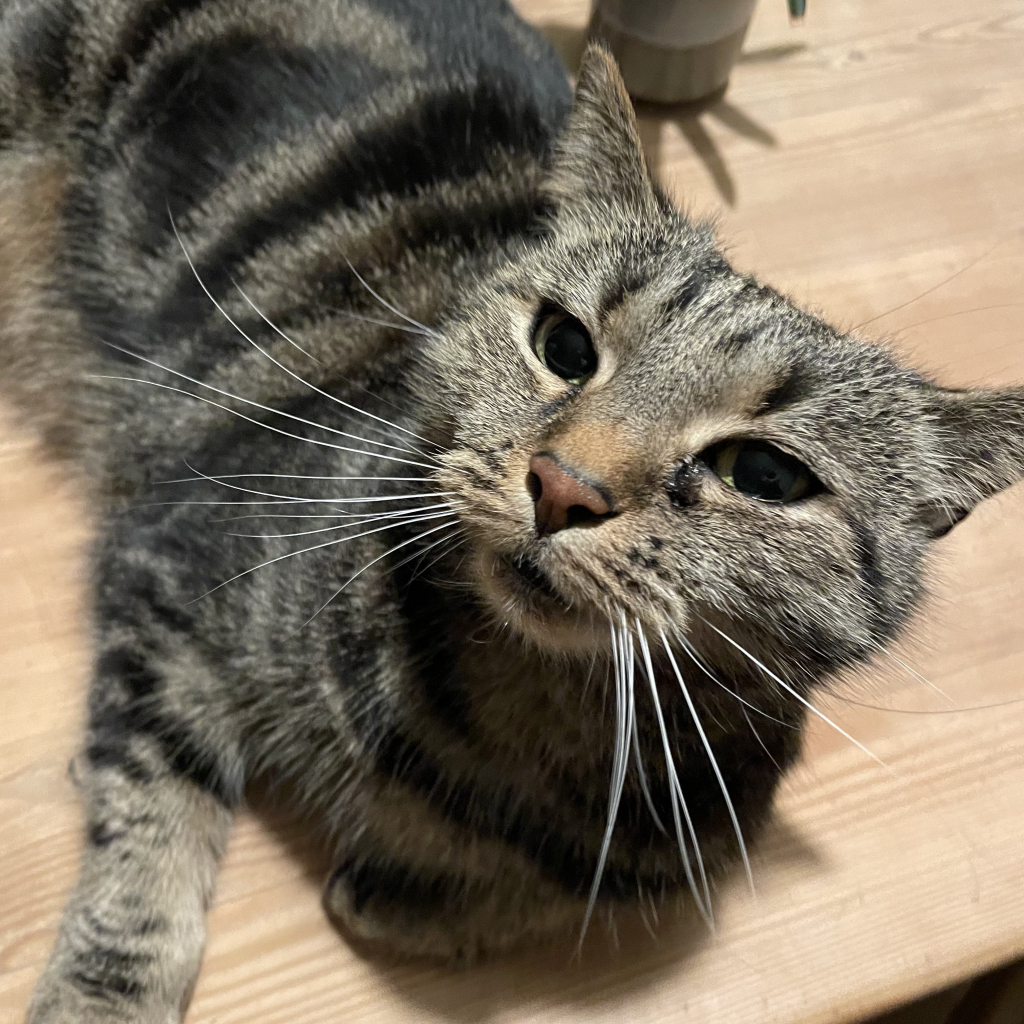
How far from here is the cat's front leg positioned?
0.78 m

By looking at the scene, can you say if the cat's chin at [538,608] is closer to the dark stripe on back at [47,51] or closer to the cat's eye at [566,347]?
the cat's eye at [566,347]

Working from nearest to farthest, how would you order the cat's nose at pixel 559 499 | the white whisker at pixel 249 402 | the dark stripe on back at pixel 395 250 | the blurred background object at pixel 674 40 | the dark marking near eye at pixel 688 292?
the cat's nose at pixel 559 499, the dark marking near eye at pixel 688 292, the white whisker at pixel 249 402, the dark stripe on back at pixel 395 250, the blurred background object at pixel 674 40

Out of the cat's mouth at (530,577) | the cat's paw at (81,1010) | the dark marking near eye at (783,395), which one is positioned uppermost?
the dark marking near eye at (783,395)

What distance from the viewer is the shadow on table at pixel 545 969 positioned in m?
0.82

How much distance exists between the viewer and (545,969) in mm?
837

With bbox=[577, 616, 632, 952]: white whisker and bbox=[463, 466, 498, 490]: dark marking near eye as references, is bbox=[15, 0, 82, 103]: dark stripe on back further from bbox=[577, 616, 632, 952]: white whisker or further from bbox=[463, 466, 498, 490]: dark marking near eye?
bbox=[577, 616, 632, 952]: white whisker

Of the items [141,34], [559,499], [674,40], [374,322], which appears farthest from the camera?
[674,40]

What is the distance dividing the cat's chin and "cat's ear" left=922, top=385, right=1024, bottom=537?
26 cm

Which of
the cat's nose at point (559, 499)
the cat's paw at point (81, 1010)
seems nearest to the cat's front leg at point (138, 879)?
the cat's paw at point (81, 1010)

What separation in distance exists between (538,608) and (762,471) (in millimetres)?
175

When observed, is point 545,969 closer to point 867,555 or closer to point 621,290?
point 867,555

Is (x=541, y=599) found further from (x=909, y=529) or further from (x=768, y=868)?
(x=768, y=868)

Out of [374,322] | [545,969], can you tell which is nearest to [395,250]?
[374,322]

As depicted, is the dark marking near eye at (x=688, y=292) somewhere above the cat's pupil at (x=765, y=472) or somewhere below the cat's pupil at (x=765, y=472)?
above
